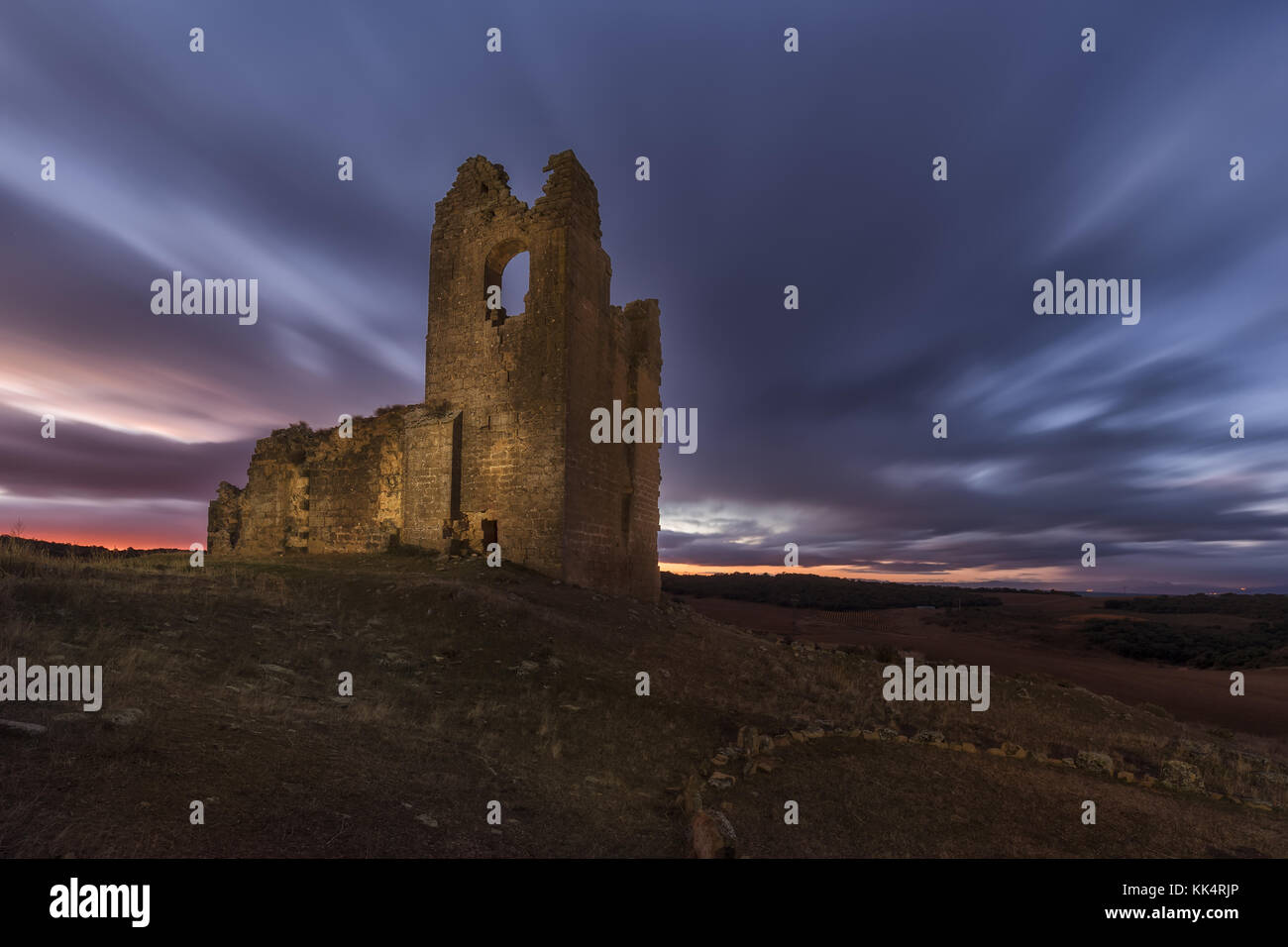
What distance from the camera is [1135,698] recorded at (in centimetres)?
1634

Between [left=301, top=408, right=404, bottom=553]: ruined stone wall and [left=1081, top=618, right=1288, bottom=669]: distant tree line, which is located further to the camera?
[left=1081, top=618, right=1288, bottom=669]: distant tree line

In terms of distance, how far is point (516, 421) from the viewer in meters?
16.4

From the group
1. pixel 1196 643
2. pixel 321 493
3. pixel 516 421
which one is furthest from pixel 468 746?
pixel 1196 643

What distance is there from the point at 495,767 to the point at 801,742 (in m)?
4.04

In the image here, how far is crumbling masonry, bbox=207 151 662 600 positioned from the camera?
1605cm

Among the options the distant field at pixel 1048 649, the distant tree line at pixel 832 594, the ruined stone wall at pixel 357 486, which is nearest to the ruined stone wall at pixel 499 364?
the ruined stone wall at pixel 357 486

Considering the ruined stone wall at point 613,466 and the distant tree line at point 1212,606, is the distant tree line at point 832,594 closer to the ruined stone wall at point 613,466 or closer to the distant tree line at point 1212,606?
the distant tree line at point 1212,606

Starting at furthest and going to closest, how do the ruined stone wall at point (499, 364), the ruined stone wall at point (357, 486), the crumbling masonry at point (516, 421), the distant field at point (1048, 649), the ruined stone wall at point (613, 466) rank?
the ruined stone wall at point (357, 486)
the ruined stone wall at point (613, 466)
the crumbling masonry at point (516, 421)
the ruined stone wall at point (499, 364)
the distant field at point (1048, 649)

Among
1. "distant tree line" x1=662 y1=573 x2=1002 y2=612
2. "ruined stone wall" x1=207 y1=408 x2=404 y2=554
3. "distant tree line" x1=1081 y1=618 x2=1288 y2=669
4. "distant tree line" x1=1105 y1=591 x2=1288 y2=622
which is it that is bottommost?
"distant tree line" x1=662 y1=573 x2=1002 y2=612

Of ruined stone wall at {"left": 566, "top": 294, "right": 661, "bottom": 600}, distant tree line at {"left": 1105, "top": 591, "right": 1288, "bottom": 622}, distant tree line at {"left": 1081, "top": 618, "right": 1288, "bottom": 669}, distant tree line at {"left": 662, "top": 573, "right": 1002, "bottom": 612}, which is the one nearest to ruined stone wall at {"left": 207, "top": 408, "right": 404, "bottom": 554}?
ruined stone wall at {"left": 566, "top": 294, "right": 661, "bottom": 600}

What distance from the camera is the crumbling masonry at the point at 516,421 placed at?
1605cm

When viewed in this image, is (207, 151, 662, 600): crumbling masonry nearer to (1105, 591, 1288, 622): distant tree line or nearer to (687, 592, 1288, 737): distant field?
(687, 592, 1288, 737): distant field

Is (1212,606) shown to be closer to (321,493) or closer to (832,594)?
(832,594)
